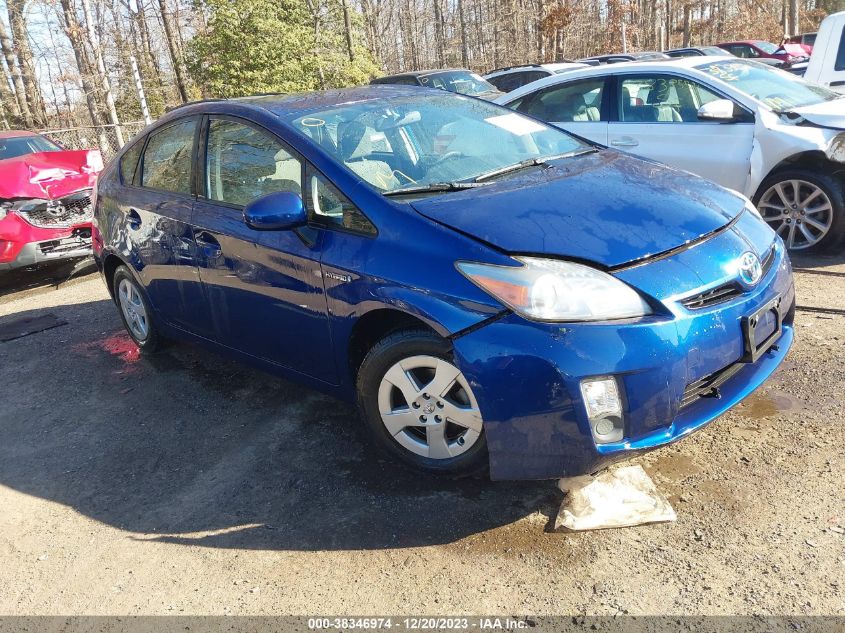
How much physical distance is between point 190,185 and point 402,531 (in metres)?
2.34

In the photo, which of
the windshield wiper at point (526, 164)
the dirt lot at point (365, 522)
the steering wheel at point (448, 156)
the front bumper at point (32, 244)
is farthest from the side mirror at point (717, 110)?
the front bumper at point (32, 244)

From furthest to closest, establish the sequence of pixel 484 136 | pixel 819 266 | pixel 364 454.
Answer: pixel 819 266 < pixel 484 136 < pixel 364 454

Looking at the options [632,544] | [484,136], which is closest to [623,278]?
[632,544]

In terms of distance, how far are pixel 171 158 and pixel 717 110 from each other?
4.13 m

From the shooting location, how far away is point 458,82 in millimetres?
15172

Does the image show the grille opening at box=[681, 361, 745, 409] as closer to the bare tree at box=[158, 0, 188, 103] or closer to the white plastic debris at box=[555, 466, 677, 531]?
the white plastic debris at box=[555, 466, 677, 531]

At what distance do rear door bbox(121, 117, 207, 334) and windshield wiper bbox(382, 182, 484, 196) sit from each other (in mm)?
1429

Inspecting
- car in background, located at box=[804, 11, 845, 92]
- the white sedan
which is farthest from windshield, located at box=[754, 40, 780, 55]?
the white sedan

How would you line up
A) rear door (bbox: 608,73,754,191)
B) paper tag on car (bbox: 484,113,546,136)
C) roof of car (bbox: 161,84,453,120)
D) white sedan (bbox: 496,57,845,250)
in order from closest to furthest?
1. roof of car (bbox: 161,84,453,120)
2. paper tag on car (bbox: 484,113,546,136)
3. white sedan (bbox: 496,57,845,250)
4. rear door (bbox: 608,73,754,191)

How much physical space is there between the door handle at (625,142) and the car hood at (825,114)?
1250mm

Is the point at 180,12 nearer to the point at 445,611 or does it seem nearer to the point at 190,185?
the point at 190,185

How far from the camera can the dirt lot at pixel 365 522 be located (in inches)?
96.5

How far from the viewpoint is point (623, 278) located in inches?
101

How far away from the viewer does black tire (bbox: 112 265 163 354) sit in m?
4.76
